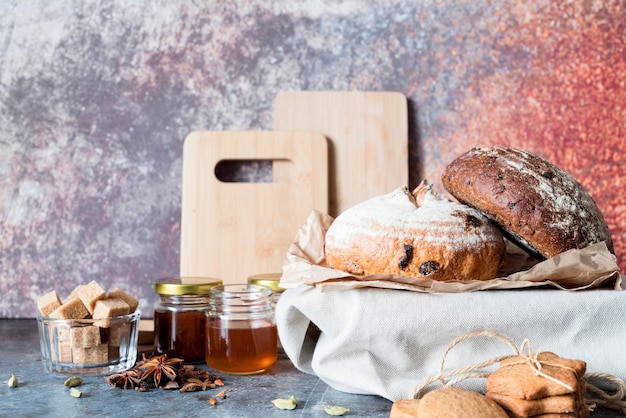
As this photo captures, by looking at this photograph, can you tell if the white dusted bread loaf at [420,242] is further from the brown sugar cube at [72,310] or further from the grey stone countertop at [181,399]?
the brown sugar cube at [72,310]

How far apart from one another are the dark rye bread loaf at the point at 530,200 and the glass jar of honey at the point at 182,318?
51 centimetres

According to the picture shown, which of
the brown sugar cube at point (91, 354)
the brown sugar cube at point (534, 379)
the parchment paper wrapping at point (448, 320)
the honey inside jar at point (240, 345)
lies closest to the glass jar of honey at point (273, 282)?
the honey inside jar at point (240, 345)

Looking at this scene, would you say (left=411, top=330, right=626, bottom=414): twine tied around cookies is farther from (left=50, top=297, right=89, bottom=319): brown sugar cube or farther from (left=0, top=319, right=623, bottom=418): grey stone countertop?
(left=50, top=297, right=89, bottom=319): brown sugar cube

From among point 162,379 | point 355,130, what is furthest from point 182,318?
point 355,130

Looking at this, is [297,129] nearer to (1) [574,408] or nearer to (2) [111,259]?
(2) [111,259]

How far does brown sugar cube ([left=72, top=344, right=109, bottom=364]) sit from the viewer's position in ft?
3.92

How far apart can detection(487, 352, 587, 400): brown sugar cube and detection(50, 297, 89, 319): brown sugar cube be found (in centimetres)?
70

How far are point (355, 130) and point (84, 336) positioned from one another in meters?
0.79

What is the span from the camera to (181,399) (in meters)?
1.09

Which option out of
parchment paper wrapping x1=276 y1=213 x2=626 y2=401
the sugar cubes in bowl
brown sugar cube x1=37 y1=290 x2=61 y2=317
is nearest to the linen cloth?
parchment paper wrapping x1=276 y1=213 x2=626 y2=401

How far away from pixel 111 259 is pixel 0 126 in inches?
16.6

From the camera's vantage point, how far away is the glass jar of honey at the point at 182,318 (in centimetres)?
130

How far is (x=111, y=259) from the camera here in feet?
5.58

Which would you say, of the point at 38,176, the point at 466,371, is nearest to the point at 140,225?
the point at 38,176
